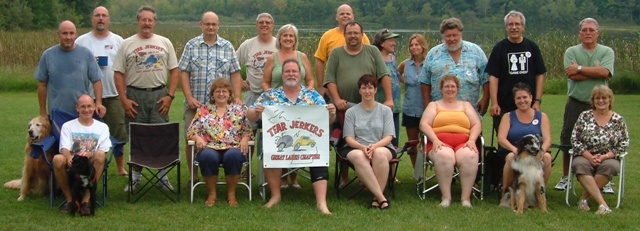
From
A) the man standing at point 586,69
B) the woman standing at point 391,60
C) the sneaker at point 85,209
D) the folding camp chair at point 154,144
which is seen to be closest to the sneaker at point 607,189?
the man standing at point 586,69

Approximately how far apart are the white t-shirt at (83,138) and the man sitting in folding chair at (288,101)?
1.09 m

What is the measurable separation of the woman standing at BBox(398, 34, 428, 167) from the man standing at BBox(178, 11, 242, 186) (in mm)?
1483

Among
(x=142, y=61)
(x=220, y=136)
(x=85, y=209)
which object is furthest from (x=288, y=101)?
(x=85, y=209)

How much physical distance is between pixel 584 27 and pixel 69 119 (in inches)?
162

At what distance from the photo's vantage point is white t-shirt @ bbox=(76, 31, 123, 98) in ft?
21.9

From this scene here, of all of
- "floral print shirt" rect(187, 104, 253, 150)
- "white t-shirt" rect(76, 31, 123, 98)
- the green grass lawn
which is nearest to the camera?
the green grass lawn

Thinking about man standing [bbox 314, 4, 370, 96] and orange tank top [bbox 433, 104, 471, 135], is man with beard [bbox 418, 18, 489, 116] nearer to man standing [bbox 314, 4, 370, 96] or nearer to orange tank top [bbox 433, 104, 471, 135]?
orange tank top [bbox 433, 104, 471, 135]

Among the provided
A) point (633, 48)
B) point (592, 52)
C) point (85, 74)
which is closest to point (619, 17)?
point (633, 48)

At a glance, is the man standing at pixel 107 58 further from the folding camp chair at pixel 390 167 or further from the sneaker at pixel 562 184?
the sneaker at pixel 562 184

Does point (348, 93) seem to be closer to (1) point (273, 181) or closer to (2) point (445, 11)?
(1) point (273, 181)

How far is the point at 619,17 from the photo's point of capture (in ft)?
101

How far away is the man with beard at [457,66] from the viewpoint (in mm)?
6379

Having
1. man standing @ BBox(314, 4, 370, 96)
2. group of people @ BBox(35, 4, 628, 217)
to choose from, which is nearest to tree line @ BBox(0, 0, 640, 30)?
man standing @ BBox(314, 4, 370, 96)

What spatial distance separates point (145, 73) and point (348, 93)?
1.64m
